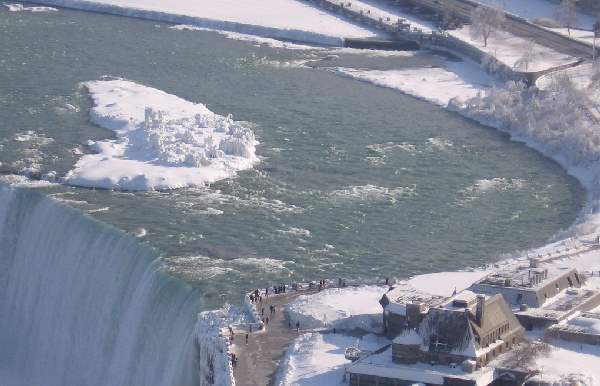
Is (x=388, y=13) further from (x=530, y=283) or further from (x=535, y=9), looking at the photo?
(x=530, y=283)

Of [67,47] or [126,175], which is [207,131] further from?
[67,47]

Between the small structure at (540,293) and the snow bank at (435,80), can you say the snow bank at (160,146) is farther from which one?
the small structure at (540,293)

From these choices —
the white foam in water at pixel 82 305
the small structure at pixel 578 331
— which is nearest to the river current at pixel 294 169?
the white foam in water at pixel 82 305

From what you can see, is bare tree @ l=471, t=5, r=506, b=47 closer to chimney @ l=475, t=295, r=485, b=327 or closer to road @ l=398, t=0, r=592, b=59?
road @ l=398, t=0, r=592, b=59

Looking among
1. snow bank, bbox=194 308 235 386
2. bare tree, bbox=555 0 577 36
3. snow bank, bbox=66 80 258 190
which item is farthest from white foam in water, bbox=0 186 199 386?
bare tree, bbox=555 0 577 36

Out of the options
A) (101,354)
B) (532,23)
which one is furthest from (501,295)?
(532,23)

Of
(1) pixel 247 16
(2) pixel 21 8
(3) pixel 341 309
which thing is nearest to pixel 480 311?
(3) pixel 341 309
